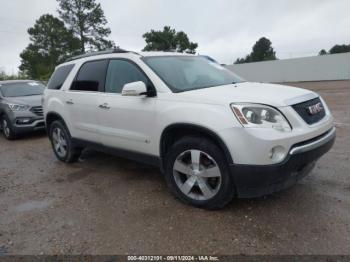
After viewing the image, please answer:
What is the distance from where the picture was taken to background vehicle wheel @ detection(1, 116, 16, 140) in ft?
26.7

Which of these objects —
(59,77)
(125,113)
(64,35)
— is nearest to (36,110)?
(59,77)

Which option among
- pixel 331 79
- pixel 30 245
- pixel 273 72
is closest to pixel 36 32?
pixel 273 72

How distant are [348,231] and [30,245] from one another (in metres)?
3.02

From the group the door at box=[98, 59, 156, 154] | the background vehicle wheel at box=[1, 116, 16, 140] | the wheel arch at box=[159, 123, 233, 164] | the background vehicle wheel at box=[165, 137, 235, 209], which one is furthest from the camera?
the background vehicle wheel at box=[1, 116, 16, 140]

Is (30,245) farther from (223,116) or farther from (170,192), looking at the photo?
(223,116)

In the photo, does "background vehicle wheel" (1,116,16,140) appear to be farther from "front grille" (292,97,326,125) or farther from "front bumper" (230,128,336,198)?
"front grille" (292,97,326,125)

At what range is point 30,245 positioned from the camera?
2.93m

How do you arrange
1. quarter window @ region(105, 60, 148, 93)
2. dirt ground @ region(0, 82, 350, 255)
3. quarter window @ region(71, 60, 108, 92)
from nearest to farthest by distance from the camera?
1. dirt ground @ region(0, 82, 350, 255)
2. quarter window @ region(105, 60, 148, 93)
3. quarter window @ region(71, 60, 108, 92)

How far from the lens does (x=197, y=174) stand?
332 cm

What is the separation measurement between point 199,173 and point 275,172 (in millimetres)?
819

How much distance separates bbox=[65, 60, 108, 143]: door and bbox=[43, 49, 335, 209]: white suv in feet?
0.05

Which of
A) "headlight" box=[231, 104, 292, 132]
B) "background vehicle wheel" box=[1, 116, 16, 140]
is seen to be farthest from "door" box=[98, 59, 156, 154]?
"background vehicle wheel" box=[1, 116, 16, 140]

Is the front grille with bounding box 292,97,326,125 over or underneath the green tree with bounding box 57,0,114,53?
underneath

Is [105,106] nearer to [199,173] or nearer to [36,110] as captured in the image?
[199,173]
